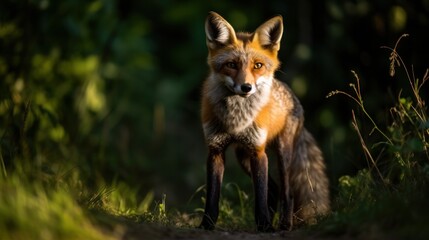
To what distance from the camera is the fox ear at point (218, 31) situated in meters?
4.79

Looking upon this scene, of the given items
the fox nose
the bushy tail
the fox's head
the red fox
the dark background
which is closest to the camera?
the fox nose

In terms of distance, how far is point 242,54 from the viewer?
468 cm

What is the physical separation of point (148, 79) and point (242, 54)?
17.4ft

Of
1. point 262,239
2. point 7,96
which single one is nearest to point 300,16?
point 7,96

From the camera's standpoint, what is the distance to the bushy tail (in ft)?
17.8

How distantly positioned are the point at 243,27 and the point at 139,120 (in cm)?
193

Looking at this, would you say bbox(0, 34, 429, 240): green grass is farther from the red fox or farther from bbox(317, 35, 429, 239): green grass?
the red fox

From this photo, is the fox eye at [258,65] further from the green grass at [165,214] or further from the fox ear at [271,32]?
the green grass at [165,214]

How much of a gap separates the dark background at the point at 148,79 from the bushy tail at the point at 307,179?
0.64ft

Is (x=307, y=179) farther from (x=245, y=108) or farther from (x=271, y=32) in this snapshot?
(x=271, y=32)

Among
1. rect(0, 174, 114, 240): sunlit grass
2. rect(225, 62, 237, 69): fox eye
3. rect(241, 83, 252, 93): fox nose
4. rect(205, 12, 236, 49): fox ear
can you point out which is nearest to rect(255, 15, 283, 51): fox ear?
rect(205, 12, 236, 49): fox ear

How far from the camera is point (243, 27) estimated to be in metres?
9.02

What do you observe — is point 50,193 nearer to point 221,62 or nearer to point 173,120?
point 221,62

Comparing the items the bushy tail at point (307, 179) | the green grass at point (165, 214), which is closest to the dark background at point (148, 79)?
the bushy tail at point (307, 179)
